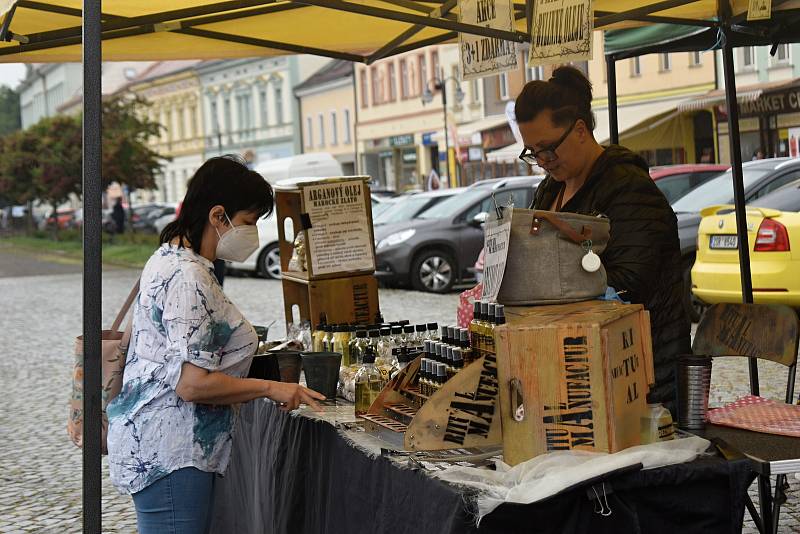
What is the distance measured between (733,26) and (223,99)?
74369 mm

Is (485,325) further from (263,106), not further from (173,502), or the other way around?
(263,106)

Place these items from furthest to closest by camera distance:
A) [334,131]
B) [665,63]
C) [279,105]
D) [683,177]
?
[279,105]
[334,131]
[665,63]
[683,177]

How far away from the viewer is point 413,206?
65.7ft

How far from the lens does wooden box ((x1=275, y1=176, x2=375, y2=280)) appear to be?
545 cm

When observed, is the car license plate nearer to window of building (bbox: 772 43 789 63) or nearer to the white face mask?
the white face mask

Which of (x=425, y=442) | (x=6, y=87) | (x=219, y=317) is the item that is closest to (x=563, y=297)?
(x=425, y=442)

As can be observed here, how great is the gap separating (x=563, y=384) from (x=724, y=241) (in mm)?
9089

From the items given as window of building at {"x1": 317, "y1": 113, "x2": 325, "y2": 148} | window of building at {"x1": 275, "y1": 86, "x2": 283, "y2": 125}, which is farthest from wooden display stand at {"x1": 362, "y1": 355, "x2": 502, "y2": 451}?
window of building at {"x1": 275, "y1": 86, "x2": 283, "y2": 125}

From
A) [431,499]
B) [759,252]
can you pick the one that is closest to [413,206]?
[759,252]

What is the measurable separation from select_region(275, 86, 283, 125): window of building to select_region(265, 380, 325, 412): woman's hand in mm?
69020

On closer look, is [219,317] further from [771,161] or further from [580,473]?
[771,161]

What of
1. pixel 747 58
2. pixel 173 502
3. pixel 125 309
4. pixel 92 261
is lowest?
pixel 173 502

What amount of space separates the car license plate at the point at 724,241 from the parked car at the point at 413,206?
8134mm

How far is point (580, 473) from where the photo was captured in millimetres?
2768
